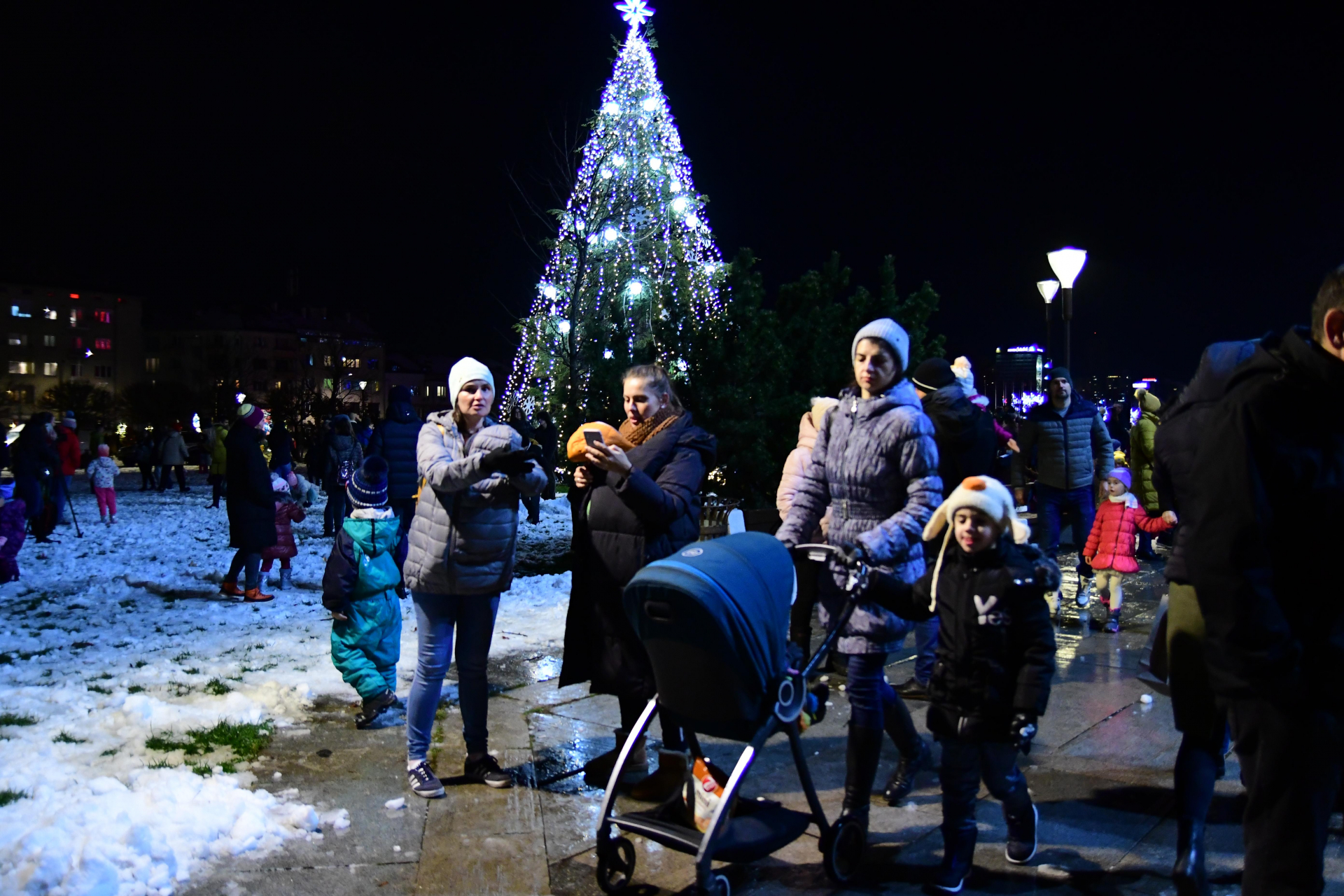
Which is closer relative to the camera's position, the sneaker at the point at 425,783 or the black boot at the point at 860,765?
the black boot at the point at 860,765

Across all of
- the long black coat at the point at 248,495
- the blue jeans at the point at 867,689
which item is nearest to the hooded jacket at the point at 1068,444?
the blue jeans at the point at 867,689

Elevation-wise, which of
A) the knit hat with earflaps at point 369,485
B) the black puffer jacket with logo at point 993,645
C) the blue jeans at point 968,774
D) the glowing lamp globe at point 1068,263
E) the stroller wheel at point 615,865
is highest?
the glowing lamp globe at point 1068,263

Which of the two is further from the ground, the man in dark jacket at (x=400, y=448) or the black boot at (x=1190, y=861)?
the man in dark jacket at (x=400, y=448)

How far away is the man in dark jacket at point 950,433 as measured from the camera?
634 centimetres

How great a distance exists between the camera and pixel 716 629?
340 cm

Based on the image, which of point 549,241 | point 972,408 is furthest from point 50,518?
point 972,408

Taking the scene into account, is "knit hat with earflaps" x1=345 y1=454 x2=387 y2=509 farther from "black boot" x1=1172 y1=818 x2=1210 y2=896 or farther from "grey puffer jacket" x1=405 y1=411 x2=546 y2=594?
"black boot" x1=1172 y1=818 x2=1210 y2=896

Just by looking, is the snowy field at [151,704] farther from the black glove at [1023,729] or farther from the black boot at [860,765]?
the black glove at [1023,729]

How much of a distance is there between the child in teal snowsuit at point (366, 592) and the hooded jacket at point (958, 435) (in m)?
3.44

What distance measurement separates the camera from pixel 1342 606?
8.48 feet

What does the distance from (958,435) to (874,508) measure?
2.27 m

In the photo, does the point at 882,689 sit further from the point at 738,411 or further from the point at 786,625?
the point at 738,411

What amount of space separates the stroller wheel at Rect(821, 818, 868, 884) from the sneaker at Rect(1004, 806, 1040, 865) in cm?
59

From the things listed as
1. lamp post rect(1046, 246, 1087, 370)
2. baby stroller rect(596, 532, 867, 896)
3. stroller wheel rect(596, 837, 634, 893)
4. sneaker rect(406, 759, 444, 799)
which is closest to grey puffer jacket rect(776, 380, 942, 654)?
baby stroller rect(596, 532, 867, 896)
